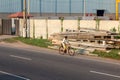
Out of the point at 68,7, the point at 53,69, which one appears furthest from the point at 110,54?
the point at 68,7

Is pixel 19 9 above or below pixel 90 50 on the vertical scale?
above

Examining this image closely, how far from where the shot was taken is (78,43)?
102 ft

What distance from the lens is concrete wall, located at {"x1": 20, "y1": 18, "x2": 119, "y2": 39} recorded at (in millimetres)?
35562

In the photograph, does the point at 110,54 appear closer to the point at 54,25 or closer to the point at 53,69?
the point at 53,69

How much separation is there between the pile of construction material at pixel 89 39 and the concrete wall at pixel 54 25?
1.69m

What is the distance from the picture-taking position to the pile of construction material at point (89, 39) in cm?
2970

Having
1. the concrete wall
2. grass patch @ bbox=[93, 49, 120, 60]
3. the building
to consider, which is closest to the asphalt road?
grass patch @ bbox=[93, 49, 120, 60]

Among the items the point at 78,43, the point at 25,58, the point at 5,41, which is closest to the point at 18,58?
the point at 25,58

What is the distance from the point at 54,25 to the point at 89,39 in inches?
312

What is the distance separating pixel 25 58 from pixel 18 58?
1.41 feet

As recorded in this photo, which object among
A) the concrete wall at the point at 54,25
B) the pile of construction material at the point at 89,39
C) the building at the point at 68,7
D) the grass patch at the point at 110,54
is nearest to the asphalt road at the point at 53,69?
the grass patch at the point at 110,54

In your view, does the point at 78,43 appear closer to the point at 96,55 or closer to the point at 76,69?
the point at 96,55

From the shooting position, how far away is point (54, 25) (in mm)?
39406

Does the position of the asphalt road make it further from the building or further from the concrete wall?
the building
